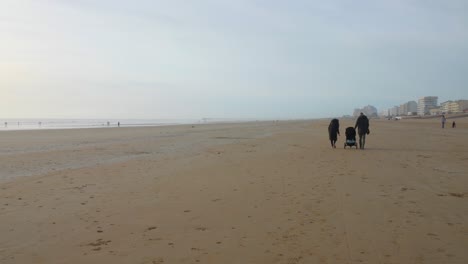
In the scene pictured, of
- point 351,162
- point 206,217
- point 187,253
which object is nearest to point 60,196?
point 206,217

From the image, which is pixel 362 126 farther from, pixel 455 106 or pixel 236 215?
pixel 455 106

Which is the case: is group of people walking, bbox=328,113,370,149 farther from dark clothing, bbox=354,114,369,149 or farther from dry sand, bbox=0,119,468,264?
dry sand, bbox=0,119,468,264

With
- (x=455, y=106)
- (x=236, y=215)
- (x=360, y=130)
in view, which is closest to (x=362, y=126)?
(x=360, y=130)

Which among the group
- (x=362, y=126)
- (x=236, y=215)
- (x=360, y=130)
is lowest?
(x=236, y=215)

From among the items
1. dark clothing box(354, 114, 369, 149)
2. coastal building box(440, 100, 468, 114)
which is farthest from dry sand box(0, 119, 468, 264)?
coastal building box(440, 100, 468, 114)

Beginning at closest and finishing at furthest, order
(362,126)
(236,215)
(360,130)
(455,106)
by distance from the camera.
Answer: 1. (236,215)
2. (362,126)
3. (360,130)
4. (455,106)

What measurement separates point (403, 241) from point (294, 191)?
11.4ft

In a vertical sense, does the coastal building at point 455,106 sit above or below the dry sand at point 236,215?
above

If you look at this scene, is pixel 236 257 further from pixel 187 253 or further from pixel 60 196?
pixel 60 196

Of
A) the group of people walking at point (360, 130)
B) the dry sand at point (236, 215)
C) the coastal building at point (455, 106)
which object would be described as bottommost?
the dry sand at point (236, 215)

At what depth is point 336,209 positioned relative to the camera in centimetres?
684

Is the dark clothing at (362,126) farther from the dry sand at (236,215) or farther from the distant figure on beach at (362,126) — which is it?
the dry sand at (236,215)

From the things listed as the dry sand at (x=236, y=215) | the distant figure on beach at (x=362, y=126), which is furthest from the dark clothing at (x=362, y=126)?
the dry sand at (x=236, y=215)

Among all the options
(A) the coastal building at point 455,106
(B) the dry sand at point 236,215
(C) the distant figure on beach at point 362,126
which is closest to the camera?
(B) the dry sand at point 236,215
